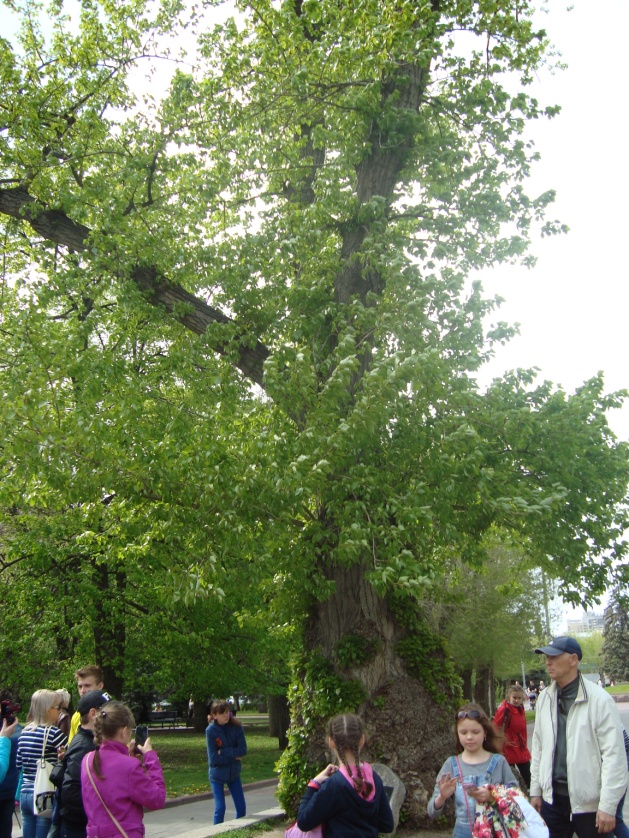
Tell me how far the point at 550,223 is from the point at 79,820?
34.1 feet

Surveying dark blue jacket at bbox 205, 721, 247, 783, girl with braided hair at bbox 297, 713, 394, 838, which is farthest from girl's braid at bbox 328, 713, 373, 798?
dark blue jacket at bbox 205, 721, 247, 783

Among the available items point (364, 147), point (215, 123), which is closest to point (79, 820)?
point (364, 147)

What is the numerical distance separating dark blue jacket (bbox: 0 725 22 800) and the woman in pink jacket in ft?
11.0

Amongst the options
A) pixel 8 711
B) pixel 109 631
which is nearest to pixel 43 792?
pixel 8 711

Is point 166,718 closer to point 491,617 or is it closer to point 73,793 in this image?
point 491,617

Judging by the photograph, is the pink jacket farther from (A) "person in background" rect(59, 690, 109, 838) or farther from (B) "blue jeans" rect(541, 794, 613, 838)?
(B) "blue jeans" rect(541, 794, 613, 838)

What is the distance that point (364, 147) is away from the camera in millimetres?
11258

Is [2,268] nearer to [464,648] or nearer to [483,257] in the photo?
[483,257]

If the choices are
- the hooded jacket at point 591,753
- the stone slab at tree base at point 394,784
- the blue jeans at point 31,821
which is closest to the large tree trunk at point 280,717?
the stone slab at tree base at point 394,784

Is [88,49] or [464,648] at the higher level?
[88,49]

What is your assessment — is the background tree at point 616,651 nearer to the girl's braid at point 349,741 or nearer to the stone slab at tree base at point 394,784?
the stone slab at tree base at point 394,784

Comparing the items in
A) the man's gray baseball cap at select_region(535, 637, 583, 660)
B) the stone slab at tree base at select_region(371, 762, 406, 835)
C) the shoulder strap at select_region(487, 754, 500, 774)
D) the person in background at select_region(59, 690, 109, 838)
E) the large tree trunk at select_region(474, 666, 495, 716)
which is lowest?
the large tree trunk at select_region(474, 666, 495, 716)

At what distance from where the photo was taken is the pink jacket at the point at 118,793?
469 centimetres

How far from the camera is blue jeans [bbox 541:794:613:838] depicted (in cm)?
502
